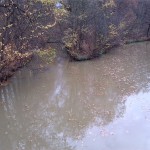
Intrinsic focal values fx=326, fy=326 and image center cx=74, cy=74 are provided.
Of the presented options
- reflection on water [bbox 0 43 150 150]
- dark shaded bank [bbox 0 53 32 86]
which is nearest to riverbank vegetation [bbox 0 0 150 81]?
dark shaded bank [bbox 0 53 32 86]

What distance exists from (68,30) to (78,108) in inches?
482

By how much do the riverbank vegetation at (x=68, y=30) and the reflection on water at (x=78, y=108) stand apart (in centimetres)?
195

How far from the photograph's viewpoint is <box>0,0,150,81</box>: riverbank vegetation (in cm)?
1895

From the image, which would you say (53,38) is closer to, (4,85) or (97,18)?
(97,18)

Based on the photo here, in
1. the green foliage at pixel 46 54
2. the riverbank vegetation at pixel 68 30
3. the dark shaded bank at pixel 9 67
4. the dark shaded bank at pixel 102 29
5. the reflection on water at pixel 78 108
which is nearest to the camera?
the reflection on water at pixel 78 108

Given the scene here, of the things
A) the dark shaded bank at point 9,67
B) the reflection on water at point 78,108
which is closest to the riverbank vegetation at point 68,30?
the dark shaded bank at point 9,67

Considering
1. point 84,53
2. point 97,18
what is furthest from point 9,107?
point 97,18

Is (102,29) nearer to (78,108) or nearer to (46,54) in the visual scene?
(46,54)

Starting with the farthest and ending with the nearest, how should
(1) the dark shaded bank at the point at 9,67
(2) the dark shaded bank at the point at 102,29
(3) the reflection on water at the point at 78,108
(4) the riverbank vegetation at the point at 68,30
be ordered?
1. (2) the dark shaded bank at the point at 102,29
2. (4) the riverbank vegetation at the point at 68,30
3. (1) the dark shaded bank at the point at 9,67
4. (3) the reflection on water at the point at 78,108

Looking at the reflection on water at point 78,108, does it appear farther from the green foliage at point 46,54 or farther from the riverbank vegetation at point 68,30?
the riverbank vegetation at point 68,30

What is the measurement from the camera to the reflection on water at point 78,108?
12.1 m

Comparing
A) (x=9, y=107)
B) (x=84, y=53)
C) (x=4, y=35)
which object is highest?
(x=4, y=35)

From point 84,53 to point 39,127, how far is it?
43.2 feet

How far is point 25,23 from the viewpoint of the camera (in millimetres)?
19969
